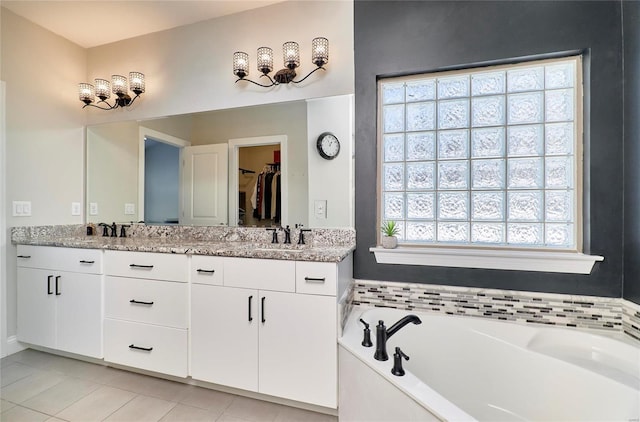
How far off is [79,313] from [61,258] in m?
0.44

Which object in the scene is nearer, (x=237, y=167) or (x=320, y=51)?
(x=320, y=51)

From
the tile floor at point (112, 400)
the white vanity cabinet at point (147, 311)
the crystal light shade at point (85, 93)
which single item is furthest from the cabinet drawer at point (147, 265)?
the crystal light shade at point (85, 93)

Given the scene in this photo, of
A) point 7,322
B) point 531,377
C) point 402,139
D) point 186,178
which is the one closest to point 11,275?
point 7,322

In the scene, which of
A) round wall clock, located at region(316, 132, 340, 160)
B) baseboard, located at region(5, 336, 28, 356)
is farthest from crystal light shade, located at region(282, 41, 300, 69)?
baseboard, located at region(5, 336, 28, 356)

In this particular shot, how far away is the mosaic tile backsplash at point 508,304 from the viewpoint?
5.13ft

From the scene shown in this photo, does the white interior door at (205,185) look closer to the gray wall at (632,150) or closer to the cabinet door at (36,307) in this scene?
the cabinet door at (36,307)

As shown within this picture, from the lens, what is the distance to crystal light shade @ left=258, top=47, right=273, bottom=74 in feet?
6.89

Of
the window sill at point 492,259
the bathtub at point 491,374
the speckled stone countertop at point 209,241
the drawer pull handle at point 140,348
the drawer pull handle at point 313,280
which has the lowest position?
the drawer pull handle at point 140,348

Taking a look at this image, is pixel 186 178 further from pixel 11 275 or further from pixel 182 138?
pixel 11 275

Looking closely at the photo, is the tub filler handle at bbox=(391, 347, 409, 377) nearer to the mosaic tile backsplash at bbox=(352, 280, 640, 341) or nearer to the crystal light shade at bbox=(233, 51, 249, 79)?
the mosaic tile backsplash at bbox=(352, 280, 640, 341)

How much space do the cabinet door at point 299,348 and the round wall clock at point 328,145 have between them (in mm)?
1023

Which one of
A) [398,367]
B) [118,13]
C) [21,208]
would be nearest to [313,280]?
[398,367]

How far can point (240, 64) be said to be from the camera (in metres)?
2.17

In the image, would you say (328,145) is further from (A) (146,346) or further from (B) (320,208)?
(A) (146,346)
